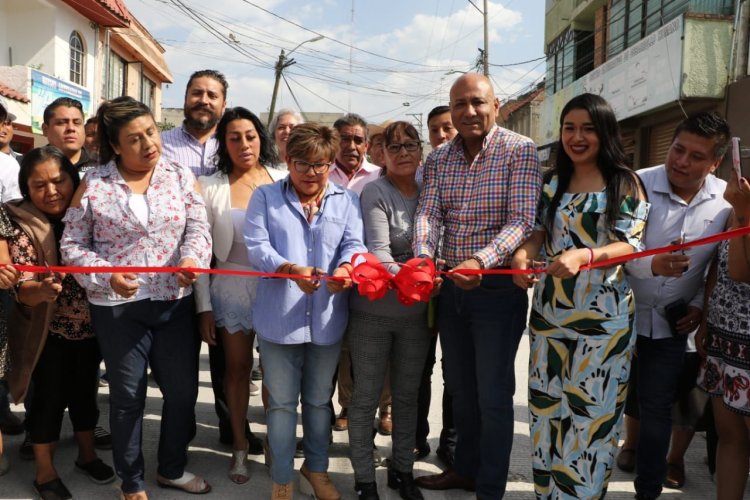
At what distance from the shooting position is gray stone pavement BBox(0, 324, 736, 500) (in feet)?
10.7

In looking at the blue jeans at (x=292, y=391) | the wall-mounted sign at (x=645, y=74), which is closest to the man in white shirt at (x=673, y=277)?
the blue jeans at (x=292, y=391)

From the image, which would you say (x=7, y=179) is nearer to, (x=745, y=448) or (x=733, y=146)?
(x=733, y=146)

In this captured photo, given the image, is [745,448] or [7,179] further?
[7,179]

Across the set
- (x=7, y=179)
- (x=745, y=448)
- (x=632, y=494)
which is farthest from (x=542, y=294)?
(x=7, y=179)

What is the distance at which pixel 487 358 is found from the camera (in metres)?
2.90

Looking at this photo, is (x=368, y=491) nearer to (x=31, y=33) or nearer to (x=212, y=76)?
(x=212, y=76)

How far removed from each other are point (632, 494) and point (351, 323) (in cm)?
191

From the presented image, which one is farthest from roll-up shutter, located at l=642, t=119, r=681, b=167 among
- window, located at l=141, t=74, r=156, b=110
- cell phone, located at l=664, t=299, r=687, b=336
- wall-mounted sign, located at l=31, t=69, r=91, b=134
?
window, located at l=141, t=74, r=156, b=110

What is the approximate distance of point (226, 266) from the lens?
3.33m

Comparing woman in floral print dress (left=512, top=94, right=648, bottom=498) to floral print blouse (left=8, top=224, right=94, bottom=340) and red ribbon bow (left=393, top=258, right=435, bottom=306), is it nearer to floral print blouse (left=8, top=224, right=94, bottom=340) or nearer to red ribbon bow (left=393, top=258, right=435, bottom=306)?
red ribbon bow (left=393, top=258, right=435, bottom=306)

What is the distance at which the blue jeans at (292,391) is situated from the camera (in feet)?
9.72

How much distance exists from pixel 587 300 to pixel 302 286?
1.32 meters

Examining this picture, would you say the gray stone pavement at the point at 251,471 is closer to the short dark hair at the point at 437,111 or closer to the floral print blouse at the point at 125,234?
the floral print blouse at the point at 125,234

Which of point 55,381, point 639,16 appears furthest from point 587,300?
point 639,16
